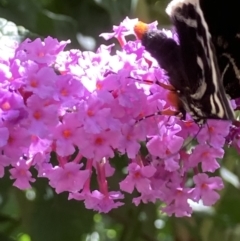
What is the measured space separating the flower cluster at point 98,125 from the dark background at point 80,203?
17 centimetres

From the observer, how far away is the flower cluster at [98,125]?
0.59 m

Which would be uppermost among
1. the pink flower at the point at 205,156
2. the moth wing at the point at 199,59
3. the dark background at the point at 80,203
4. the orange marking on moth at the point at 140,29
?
the moth wing at the point at 199,59

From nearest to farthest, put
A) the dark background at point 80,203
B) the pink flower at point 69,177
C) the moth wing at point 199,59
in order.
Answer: the moth wing at point 199,59
the pink flower at point 69,177
the dark background at point 80,203

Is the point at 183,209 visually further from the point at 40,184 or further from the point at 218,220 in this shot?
the point at 218,220

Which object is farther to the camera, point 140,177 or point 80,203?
point 80,203

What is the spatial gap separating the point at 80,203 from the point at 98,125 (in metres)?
0.40

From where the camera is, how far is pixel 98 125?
1.95 feet

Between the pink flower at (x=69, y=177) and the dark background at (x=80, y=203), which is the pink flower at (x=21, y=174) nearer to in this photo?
the pink flower at (x=69, y=177)

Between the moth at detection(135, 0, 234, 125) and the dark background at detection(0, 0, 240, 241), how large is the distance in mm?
226

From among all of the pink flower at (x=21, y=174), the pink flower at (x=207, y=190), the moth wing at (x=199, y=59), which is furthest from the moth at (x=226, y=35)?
the pink flower at (x=21, y=174)

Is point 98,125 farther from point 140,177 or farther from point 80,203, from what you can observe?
point 80,203

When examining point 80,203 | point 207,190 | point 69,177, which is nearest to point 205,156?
point 207,190

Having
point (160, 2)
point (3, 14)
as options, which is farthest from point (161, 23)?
point (3, 14)

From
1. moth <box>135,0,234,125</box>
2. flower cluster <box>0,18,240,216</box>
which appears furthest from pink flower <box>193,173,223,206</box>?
moth <box>135,0,234,125</box>
